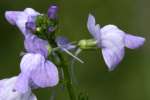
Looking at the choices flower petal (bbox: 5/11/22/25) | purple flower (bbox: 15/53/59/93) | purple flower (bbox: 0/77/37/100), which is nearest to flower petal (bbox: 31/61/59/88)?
purple flower (bbox: 15/53/59/93)

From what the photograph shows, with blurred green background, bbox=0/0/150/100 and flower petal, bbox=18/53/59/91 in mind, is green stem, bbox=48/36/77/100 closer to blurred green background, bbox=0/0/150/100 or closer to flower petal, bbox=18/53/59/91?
flower petal, bbox=18/53/59/91

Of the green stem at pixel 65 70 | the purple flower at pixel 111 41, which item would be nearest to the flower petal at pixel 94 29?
the purple flower at pixel 111 41

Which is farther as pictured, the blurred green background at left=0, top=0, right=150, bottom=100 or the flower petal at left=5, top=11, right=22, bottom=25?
the blurred green background at left=0, top=0, right=150, bottom=100

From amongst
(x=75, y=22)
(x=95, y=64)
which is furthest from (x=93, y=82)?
(x=75, y=22)

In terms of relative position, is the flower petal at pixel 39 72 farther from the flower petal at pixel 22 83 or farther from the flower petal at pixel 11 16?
the flower petal at pixel 11 16

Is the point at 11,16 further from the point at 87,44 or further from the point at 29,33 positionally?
the point at 87,44

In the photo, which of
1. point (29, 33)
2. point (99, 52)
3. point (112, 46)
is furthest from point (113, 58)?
point (99, 52)
